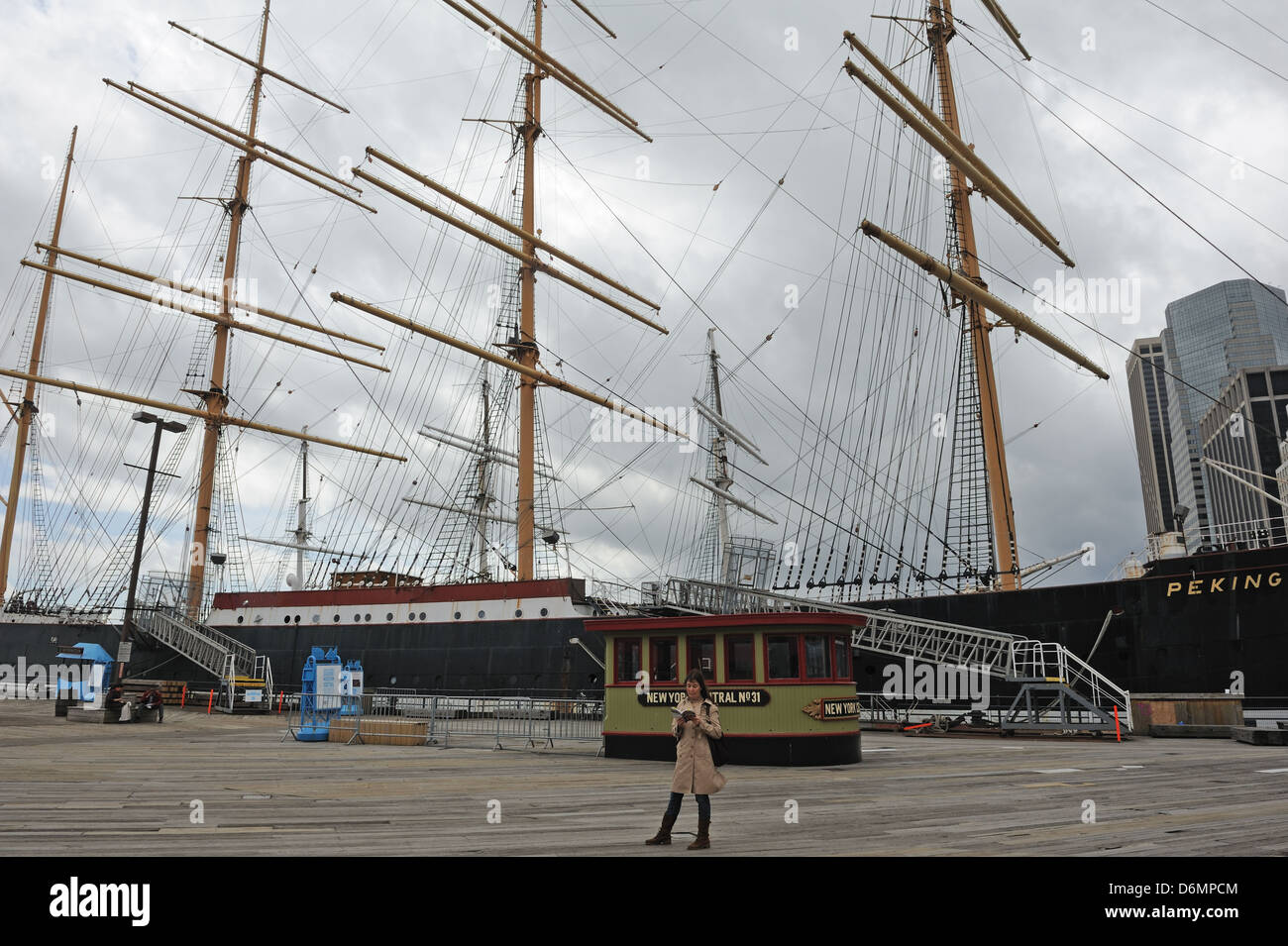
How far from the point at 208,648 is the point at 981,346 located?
3133 centimetres

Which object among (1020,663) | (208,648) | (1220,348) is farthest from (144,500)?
(1220,348)

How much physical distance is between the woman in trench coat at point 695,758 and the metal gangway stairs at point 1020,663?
488 inches

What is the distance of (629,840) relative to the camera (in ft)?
21.6

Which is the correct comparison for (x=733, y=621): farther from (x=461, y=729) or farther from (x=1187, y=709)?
(x=1187, y=709)

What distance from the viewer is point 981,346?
30.0 meters

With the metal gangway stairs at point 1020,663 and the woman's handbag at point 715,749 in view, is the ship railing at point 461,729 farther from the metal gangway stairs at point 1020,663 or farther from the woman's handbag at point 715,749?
the woman's handbag at point 715,749

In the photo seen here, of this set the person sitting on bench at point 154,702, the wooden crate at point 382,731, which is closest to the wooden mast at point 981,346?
the wooden crate at point 382,731

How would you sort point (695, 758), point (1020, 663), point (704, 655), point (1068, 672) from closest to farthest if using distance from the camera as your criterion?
point (695, 758)
point (704, 655)
point (1068, 672)
point (1020, 663)

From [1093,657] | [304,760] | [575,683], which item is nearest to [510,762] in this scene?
[304,760]

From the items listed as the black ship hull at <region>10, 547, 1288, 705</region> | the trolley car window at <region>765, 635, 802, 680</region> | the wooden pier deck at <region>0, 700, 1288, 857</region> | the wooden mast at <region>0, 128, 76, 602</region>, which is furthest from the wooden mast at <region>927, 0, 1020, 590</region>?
the wooden mast at <region>0, 128, 76, 602</region>

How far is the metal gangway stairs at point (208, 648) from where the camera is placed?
31141 mm

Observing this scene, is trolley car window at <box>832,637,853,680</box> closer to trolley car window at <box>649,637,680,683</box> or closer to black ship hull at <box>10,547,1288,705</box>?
trolley car window at <box>649,637,680,683</box>

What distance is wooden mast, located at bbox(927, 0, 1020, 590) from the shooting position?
26844 millimetres
